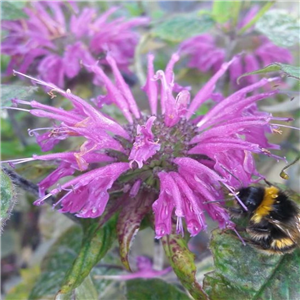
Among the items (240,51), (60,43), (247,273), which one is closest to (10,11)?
(60,43)

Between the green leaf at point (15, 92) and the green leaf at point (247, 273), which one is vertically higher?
the green leaf at point (15, 92)

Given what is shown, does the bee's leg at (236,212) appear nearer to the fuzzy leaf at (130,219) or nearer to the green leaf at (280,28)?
the fuzzy leaf at (130,219)

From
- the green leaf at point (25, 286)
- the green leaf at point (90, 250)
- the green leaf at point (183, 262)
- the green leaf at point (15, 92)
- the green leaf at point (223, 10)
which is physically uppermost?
the green leaf at point (223, 10)

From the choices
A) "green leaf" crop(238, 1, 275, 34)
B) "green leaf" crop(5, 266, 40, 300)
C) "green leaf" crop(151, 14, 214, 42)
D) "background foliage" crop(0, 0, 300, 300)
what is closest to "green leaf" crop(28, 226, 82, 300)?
"background foliage" crop(0, 0, 300, 300)

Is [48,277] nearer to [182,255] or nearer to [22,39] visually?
[182,255]

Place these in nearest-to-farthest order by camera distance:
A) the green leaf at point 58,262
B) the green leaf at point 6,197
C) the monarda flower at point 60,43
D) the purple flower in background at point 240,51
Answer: the green leaf at point 6,197, the green leaf at point 58,262, the monarda flower at point 60,43, the purple flower in background at point 240,51

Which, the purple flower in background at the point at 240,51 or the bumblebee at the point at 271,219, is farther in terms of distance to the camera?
the purple flower in background at the point at 240,51

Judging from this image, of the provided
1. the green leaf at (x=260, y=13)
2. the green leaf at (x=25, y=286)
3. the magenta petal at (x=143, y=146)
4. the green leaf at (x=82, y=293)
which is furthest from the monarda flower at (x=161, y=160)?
the green leaf at (x=25, y=286)

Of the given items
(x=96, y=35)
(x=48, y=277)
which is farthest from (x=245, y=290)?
(x=96, y=35)
